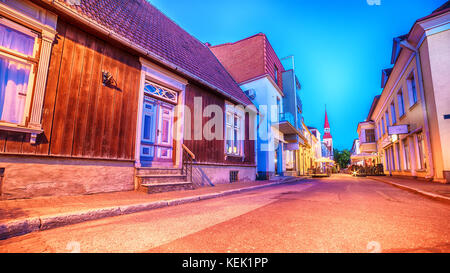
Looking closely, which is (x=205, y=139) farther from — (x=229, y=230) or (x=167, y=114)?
(x=229, y=230)

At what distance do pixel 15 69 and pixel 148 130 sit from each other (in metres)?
3.96

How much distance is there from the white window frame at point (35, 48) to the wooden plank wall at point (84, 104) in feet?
0.40

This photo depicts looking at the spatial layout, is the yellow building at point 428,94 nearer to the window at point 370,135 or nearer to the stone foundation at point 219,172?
the stone foundation at point 219,172

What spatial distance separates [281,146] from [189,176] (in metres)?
12.2

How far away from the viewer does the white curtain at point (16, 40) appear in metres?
4.27

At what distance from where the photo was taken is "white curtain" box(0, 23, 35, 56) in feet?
14.0

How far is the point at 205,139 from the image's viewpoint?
913cm

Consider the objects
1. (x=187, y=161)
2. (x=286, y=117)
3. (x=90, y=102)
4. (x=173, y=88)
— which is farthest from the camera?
(x=286, y=117)

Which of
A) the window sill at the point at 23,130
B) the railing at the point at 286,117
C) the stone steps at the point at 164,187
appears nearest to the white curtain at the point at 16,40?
the window sill at the point at 23,130

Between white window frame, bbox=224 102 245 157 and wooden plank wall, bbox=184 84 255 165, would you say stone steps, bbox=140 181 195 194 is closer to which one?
wooden plank wall, bbox=184 84 255 165

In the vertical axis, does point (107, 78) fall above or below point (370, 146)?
below

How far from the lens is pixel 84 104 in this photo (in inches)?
205

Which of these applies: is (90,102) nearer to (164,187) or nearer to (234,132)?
(164,187)

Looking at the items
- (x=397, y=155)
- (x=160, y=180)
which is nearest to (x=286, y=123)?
(x=397, y=155)
